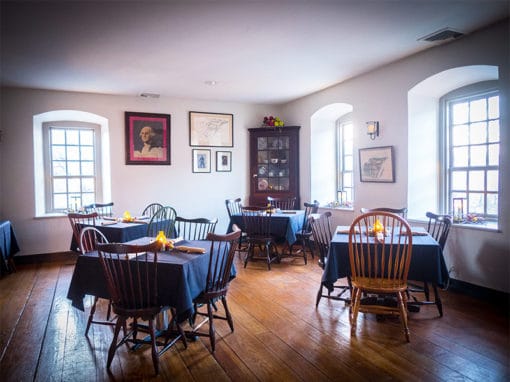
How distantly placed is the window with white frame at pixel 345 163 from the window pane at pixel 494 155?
92.1 inches

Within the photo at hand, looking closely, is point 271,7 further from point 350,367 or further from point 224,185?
point 224,185

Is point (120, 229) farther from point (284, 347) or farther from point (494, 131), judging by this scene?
point (494, 131)

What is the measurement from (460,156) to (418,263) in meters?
2.06

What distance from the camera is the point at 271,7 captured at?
3.04 m

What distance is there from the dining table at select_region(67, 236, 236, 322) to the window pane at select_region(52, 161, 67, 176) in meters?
4.05

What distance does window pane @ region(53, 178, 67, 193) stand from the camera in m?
6.09

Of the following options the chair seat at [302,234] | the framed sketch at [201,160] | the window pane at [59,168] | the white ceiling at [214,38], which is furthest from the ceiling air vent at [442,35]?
the window pane at [59,168]

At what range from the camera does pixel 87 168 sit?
20.7 feet

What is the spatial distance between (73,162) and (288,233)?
4.00m

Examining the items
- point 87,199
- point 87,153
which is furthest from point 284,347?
point 87,153

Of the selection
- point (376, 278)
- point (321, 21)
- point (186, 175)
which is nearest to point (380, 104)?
point (321, 21)

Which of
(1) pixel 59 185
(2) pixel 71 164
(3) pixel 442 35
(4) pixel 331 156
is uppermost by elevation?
(3) pixel 442 35

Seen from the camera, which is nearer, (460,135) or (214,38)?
(214,38)

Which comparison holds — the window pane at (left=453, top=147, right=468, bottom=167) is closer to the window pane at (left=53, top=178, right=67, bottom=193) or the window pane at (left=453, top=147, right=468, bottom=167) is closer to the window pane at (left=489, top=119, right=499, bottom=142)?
the window pane at (left=489, top=119, right=499, bottom=142)
